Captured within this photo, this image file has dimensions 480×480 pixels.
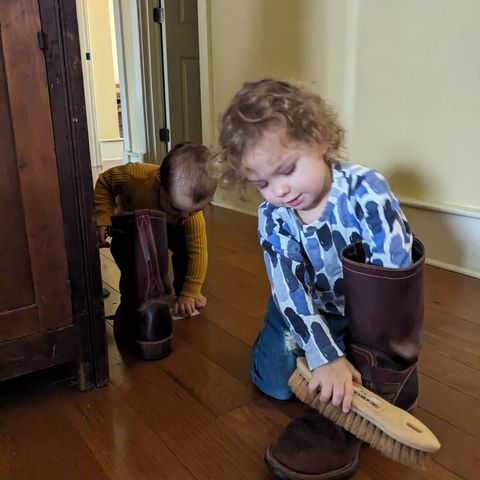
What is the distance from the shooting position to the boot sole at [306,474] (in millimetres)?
662

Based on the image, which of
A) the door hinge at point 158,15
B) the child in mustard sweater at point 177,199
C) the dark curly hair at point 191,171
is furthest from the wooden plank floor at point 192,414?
the door hinge at point 158,15

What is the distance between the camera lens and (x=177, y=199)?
1070 mm

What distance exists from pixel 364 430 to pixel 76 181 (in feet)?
1.76

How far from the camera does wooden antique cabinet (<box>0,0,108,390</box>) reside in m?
0.72

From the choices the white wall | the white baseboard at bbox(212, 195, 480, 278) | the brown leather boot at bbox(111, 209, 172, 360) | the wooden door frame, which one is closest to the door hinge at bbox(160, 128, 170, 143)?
the white wall

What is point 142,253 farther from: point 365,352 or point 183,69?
point 183,69

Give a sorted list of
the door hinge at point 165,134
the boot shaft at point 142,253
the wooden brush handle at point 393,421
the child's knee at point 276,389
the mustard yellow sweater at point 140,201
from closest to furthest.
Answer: the wooden brush handle at point 393,421
the child's knee at point 276,389
the boot shaft at point 142,253
the mustard yellow sweater at point 140,201
the door hinge at point 165,134

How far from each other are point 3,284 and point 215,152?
0.37 meters

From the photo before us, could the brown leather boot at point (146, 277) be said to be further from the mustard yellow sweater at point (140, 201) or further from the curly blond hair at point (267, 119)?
the curly blond hair at point (267, 119)

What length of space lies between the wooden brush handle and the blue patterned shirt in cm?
7

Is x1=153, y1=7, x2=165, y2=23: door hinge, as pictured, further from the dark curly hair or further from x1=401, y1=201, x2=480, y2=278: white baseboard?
the dark curly hair

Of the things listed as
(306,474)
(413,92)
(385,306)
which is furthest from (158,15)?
(306,474)

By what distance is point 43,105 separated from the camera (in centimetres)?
74

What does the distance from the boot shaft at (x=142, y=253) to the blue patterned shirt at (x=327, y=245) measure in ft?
0.81
